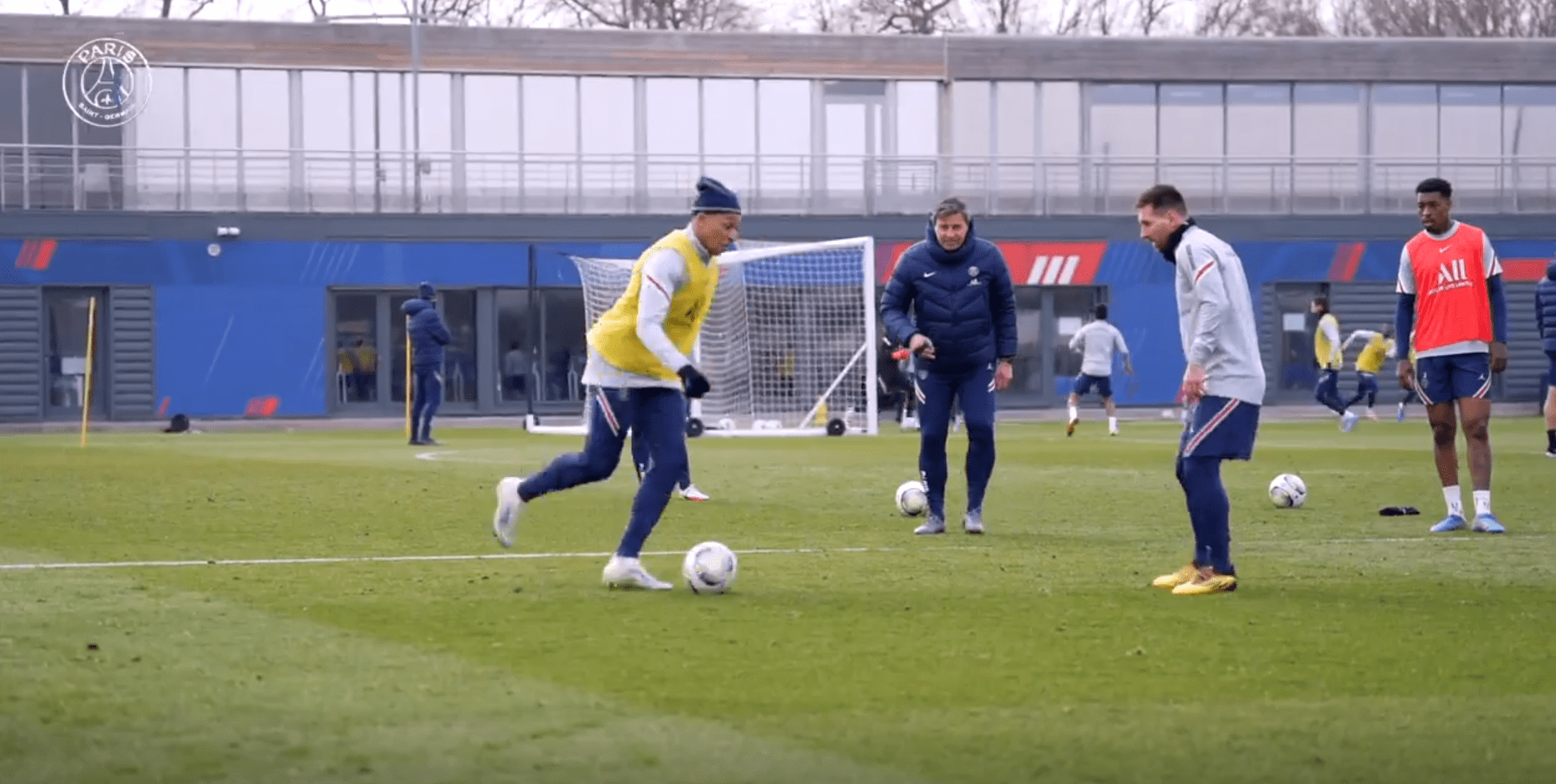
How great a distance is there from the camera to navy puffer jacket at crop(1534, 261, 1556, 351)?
20844 millimetres

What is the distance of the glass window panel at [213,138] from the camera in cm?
4097

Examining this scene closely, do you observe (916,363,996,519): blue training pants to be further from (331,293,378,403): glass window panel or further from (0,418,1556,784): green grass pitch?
(331,293,378,403): glass window panel

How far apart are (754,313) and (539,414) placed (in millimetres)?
11708

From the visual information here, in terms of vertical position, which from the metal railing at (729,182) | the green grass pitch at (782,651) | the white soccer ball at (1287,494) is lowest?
the green grass pitch at (782,651)

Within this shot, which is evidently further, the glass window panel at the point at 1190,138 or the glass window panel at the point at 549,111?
the glass window panel at the point at 1190,138

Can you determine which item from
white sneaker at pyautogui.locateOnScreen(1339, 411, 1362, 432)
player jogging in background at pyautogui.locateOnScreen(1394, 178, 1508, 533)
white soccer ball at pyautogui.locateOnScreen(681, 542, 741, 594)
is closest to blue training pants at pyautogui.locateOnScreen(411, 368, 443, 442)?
white sneaker at pyautogui.locateOnScreen(1339, 411, 1362, 432)

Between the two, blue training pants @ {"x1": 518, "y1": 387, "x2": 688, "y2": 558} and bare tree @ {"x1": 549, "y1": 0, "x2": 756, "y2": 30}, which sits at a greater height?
bare tree @ {"x1": 549, "y1": 0, "x2": 756, "y2": 30}

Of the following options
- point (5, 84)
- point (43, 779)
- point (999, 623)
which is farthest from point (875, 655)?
point (5, 84)

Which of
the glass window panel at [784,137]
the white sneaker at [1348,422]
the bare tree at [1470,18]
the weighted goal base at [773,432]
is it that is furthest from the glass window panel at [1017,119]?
the bare tree at [1470,18]

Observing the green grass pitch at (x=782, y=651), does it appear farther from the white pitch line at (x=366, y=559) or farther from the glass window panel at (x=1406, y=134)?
the glass window panel at (x=1406, y=134)

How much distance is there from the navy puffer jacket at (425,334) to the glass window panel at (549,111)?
16471 mm

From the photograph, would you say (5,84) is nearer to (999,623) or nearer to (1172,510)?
(1172,510)

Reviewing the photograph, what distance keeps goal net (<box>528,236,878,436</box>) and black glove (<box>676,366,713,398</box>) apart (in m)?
20.7

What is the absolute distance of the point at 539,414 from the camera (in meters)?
42.0
